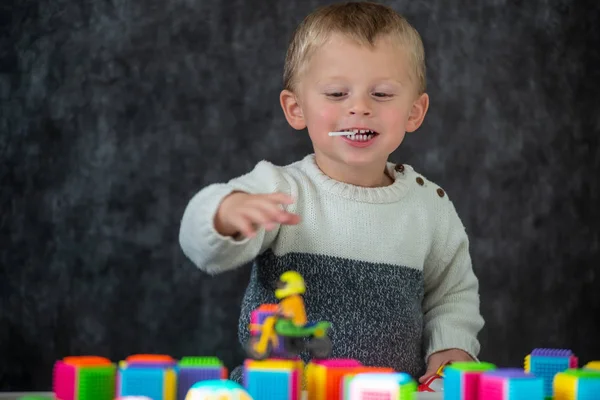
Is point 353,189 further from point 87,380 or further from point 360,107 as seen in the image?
point 87,380

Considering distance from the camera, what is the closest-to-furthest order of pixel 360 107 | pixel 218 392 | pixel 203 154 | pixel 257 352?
pixel 218 392 < pixel 257 352 < pixel 360 107 < pixel 203 154

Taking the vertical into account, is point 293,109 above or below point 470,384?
above

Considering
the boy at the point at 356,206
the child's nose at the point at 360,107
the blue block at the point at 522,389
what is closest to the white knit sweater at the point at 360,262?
the boy at the point at 356,206

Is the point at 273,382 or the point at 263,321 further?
the point at 263,321

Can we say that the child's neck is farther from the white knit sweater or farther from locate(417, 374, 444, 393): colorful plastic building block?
locate(417, 374, 444, 393): colorful plastic building block

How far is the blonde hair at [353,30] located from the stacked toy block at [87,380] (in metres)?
0.55

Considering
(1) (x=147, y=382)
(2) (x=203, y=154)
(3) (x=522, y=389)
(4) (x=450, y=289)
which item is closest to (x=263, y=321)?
(1) (x=147, y=382)

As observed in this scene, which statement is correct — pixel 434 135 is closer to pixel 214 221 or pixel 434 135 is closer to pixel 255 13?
pixel 255 13

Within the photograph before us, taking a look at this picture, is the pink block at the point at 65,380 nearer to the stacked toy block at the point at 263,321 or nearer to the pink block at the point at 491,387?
the stacked toy block at the point at 263,321

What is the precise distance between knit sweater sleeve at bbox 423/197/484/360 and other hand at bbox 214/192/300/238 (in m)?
0.40

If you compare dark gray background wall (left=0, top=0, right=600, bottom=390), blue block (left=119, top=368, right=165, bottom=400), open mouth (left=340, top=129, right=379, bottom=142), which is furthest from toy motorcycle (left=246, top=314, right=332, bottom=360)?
dark gray background wall (left=0, top=0, right=600, bottom=390)

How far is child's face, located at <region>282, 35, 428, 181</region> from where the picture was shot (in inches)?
43.4

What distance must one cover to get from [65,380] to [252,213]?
22 cm

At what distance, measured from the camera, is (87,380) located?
2.39 feet
